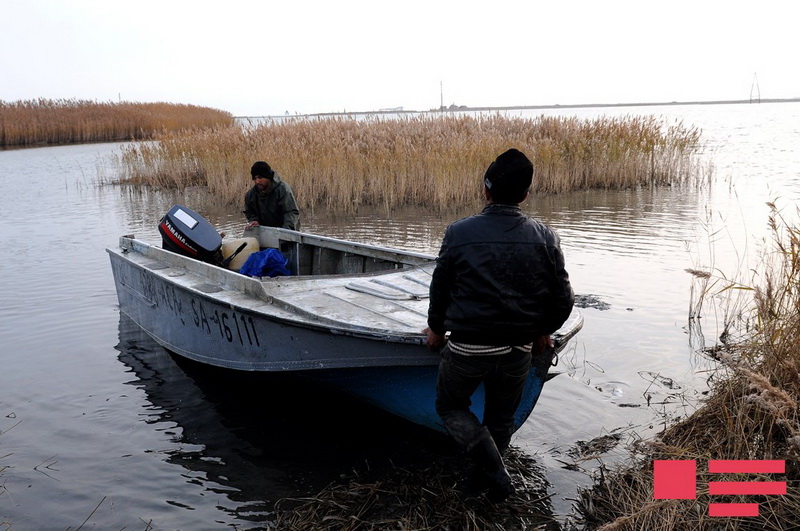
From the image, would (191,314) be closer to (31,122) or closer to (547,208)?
(547,208)

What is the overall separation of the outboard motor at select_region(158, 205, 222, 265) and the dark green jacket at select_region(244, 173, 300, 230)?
95 centimetres

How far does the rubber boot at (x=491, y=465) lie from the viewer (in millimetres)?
3705

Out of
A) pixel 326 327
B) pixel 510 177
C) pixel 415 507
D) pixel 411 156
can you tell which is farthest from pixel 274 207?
pixel 411 156

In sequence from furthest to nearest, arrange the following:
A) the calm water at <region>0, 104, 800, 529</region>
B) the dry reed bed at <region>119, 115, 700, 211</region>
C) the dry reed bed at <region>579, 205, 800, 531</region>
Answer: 1. the dry reed bed at <region>119, 115, 700, 211</region>
2. the calm water at <region>0, 104, 800, 529</region>
3. the dry reed bed at <region>579, 205, 800, 531</region>

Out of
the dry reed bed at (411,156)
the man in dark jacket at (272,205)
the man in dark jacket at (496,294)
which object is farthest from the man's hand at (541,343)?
the dry reed bed at (411,156)

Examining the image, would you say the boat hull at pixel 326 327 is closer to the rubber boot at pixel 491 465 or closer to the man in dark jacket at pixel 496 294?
the man in dark jacket at pixel 496 294

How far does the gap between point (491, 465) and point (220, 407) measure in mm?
3060

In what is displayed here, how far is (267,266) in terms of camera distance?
6941 mm

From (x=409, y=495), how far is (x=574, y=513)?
3.20 ft

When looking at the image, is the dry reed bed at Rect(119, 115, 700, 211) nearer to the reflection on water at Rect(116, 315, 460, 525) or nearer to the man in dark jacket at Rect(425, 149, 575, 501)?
the reflection on water at Rect(116, 315, 460, 525)

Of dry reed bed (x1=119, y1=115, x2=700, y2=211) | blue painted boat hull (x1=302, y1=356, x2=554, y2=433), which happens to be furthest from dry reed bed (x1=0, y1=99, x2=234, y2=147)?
blue painted boat hull (x1=302, y1=356, x2=554, y2=433)

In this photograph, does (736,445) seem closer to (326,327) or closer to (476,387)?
(476,387)

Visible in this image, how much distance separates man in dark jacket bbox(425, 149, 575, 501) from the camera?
344cm

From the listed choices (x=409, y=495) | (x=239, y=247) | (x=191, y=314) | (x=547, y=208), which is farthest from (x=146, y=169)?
(x=409, y=495)
